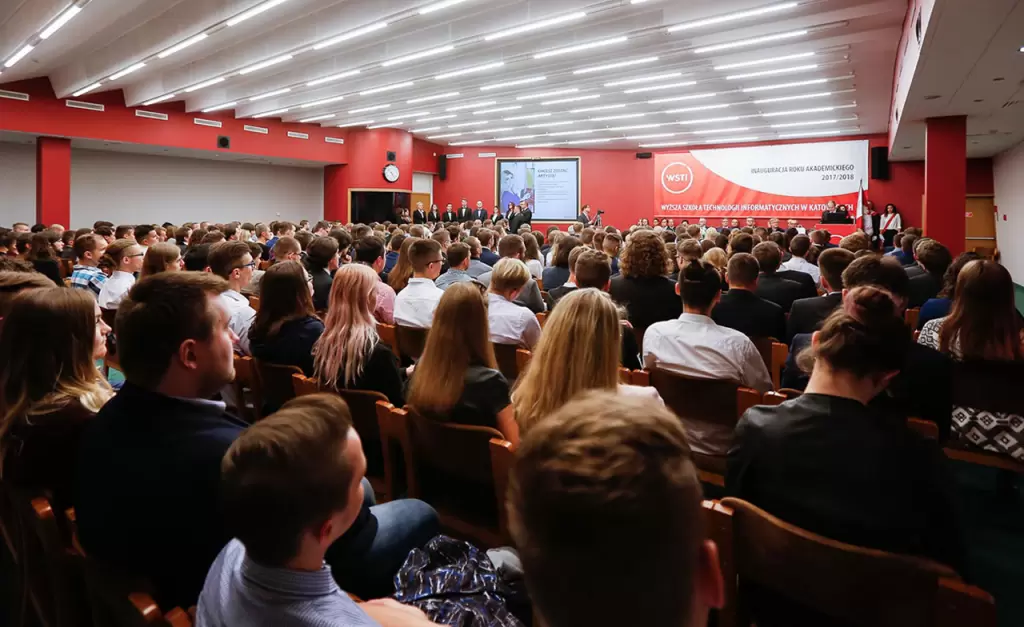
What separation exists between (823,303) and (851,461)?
2.48 metres

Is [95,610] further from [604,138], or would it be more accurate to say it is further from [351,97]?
[604,138]

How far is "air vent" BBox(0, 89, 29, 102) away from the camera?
476 inches

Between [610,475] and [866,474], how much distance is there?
112 cm

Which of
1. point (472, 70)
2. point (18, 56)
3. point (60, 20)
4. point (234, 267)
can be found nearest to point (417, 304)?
point (234, 267)

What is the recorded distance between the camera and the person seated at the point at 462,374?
2268 mm

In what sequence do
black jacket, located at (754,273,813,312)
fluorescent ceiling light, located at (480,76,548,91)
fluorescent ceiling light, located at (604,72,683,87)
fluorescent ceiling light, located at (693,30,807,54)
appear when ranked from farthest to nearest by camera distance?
fluorescent ceiling light, located at (480,76,548,91), fluorescent ceiling light, located at (604,72,683,87), fluorescent ceiling light, located at (693,30,807,54), black jacket, located at (754,273,813,312)

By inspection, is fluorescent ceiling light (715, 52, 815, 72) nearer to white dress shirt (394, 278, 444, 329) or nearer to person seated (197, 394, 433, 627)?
white dress shirt (394, 278, 444, 329)

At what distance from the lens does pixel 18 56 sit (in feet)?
31.3

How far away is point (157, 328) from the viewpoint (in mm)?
1609

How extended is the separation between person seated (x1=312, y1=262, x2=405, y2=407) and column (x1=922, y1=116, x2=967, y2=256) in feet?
30.9

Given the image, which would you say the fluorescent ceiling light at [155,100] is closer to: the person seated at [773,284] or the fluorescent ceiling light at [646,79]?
the fluorescent ceiling light at [646,79]

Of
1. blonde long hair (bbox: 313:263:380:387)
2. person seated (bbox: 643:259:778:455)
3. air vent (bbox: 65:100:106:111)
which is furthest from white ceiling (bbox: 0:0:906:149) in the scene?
blonde long hair (bbox: 313:263:380:387)

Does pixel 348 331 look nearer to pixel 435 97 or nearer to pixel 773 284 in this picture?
pixel 773 284

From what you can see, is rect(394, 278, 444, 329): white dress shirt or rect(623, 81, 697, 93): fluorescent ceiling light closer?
rect(394, 278, 444, 329): white dress shirt
